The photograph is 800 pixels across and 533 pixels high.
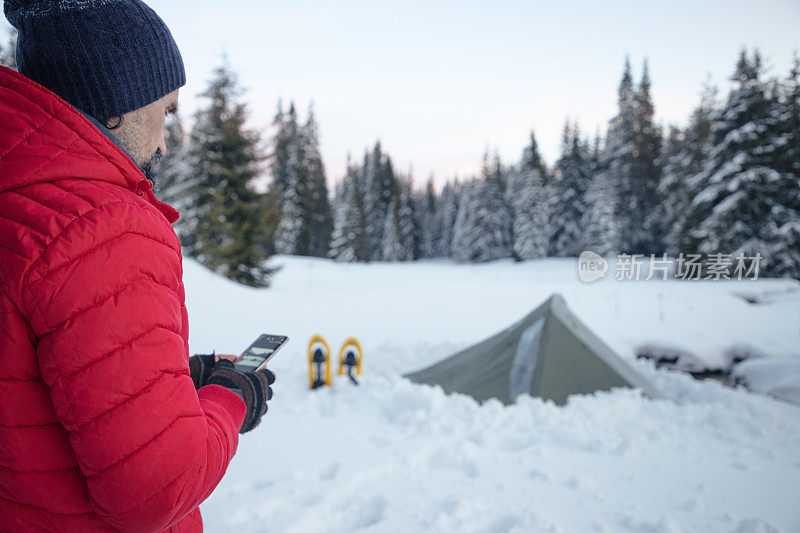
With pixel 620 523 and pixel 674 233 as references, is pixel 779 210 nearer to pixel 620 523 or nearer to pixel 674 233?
pixel 674 233

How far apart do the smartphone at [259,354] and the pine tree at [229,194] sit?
47.6 feet

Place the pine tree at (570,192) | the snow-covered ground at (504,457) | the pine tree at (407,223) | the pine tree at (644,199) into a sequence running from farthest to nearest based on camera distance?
the pine tree at (407,223)
the pine tree at (570,192)
the pine tree at (644,199)
the snow-covered ground at (504,457)

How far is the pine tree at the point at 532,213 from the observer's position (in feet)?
111

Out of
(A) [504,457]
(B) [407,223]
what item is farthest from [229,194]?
(B) [407,223]

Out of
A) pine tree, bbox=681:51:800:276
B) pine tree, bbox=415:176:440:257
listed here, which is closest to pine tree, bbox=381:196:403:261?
pine tree, bbox=415:176:440:257

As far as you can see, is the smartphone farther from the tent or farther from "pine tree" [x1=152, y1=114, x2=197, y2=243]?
"pine tree" [x1=152, y1=114, x2=197, y2=243]

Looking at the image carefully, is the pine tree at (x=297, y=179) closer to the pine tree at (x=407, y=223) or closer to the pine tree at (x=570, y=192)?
Answer: the pine tree at (x=407, y=223)

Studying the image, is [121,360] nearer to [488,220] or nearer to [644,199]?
[644,199]

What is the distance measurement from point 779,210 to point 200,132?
74.8ft

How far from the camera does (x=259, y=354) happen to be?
162 cm

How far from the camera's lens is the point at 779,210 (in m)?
14.8

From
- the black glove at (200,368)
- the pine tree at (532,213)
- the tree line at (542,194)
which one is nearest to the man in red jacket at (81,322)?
the black glove at (200,368)

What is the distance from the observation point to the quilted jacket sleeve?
30.9 inches

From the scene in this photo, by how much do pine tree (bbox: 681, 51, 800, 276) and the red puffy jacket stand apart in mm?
19376
